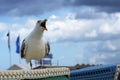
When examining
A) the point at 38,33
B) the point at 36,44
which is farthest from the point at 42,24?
the point at 36,44


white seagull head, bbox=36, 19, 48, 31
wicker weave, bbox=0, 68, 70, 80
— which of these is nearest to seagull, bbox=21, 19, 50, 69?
white seagull head, bbox=36, 19, 48, 31

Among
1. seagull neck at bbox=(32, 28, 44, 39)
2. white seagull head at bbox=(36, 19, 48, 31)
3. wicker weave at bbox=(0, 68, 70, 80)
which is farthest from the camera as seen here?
seagull neck at bbox=(32, 28, 44, 39)

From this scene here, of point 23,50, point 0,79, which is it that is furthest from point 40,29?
point 0,79

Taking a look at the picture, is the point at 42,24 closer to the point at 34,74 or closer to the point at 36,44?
the point at 36,44

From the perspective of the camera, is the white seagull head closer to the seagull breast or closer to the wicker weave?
the seagull breast

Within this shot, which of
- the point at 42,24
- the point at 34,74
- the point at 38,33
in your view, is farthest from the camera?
the point at 38,33

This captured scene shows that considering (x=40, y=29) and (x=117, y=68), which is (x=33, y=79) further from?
(x=117, y=68)

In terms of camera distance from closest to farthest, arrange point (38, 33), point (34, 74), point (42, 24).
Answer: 1. point (34, 74)
2. point (42, 24)
3. point (38, 33)

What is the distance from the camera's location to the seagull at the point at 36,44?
22.2 feet

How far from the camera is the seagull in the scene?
6.78 metres

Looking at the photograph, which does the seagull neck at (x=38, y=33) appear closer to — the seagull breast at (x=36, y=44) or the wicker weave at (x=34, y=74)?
the seagull breast at (x=36, y=44)

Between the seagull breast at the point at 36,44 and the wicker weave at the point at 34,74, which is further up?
the seagull breast at the point at 36,44

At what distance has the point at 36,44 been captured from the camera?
687cm

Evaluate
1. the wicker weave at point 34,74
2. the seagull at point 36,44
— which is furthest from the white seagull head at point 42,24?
the wicker weave at point 34,74
